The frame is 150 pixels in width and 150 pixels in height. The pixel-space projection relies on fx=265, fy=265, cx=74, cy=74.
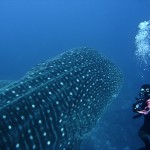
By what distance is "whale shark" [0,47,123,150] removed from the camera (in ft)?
16.0

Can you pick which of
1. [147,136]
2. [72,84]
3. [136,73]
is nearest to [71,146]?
[72,84]

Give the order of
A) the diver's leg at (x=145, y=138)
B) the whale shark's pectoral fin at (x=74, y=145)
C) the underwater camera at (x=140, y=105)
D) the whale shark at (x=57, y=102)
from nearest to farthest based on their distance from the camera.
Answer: the diver's leg at (x=145, y=138)
the underwater camera at (x=140, y=105)
the whale shark at (x=57, y=102)
the whale shark's pectoral fin at (x=74, y=145)

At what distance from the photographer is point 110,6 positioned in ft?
634

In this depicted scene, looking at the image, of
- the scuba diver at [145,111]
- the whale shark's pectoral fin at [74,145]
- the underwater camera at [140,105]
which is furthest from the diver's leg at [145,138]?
the whale shark's pectoral fin at [74,145]

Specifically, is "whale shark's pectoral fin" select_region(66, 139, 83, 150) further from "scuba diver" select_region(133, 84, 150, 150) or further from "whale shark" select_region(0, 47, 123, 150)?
"scuba diver" select_region(133, 84, 150, 150)

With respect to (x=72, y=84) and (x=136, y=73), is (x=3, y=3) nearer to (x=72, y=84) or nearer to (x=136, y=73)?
(x=136, y=73)

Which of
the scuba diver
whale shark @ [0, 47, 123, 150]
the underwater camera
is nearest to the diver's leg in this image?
the scuba diver

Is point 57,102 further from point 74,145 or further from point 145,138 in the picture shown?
point 145,138

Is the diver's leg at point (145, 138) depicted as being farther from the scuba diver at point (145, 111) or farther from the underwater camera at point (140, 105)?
the underwater camera at point (140, 105)

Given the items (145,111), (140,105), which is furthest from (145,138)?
(140,105)

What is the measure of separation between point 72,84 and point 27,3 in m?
169

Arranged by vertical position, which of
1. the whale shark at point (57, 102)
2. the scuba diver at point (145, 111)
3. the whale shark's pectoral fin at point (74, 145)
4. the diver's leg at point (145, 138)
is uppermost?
the whale shark at point (57, 102)

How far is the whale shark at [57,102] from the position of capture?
4.87 m

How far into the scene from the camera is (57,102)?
5.77 meters
